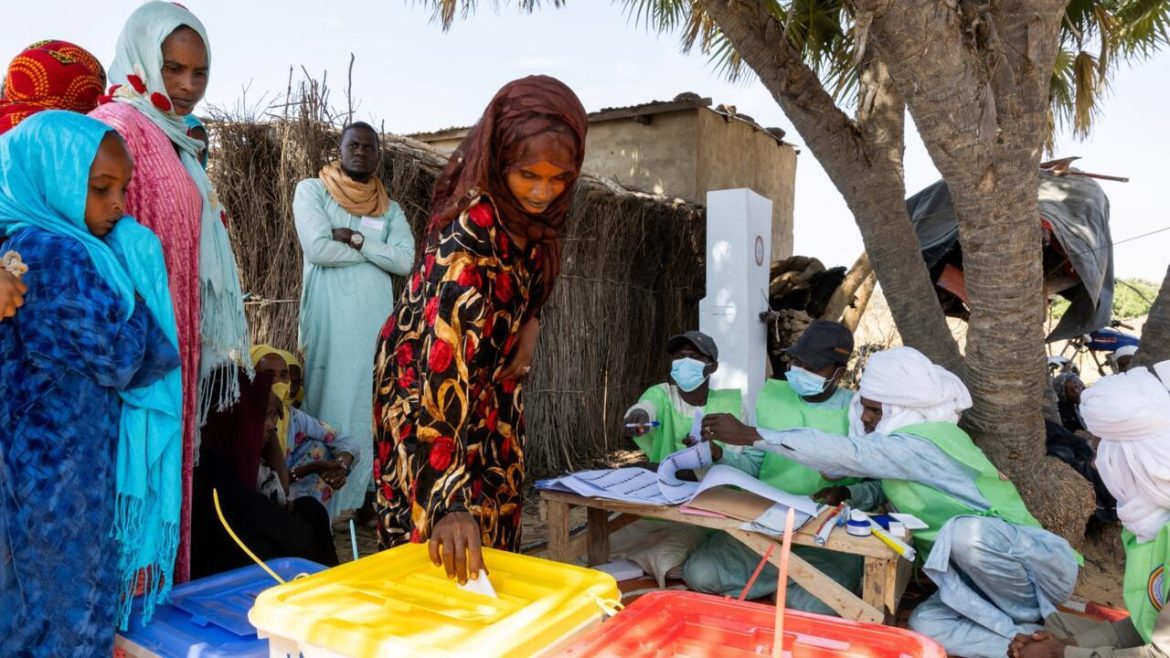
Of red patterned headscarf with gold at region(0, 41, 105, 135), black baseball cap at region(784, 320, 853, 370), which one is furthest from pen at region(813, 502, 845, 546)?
red patterned headscarf with gold at region(0, 41, 105, 135)

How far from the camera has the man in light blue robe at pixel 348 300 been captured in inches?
Answer: 161

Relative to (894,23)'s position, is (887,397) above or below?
below

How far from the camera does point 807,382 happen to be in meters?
3.55

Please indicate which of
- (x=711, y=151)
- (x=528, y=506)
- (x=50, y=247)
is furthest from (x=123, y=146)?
(x=711, y=151)

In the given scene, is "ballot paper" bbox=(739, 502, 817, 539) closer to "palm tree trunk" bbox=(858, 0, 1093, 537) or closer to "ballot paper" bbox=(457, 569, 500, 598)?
"palm tree trunk" bbox=(858, 0, 1093, 537)

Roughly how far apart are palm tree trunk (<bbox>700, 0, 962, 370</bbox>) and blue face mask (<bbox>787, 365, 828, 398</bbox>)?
960 mm

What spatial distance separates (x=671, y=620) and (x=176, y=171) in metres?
1.61

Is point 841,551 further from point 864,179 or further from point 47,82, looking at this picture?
point 47,82

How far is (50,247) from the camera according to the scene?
1628mm

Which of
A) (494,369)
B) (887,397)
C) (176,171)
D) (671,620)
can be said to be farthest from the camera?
(887,397)

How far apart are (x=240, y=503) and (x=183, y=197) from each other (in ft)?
3.09

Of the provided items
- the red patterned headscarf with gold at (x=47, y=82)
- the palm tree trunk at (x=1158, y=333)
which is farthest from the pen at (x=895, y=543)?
the red patterned headscarf with gold at (x=47, y=82)

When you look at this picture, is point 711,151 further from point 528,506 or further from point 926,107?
point 926,107

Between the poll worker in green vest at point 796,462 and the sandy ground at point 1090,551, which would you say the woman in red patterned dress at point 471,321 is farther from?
the sandy ground at point 1090,551
